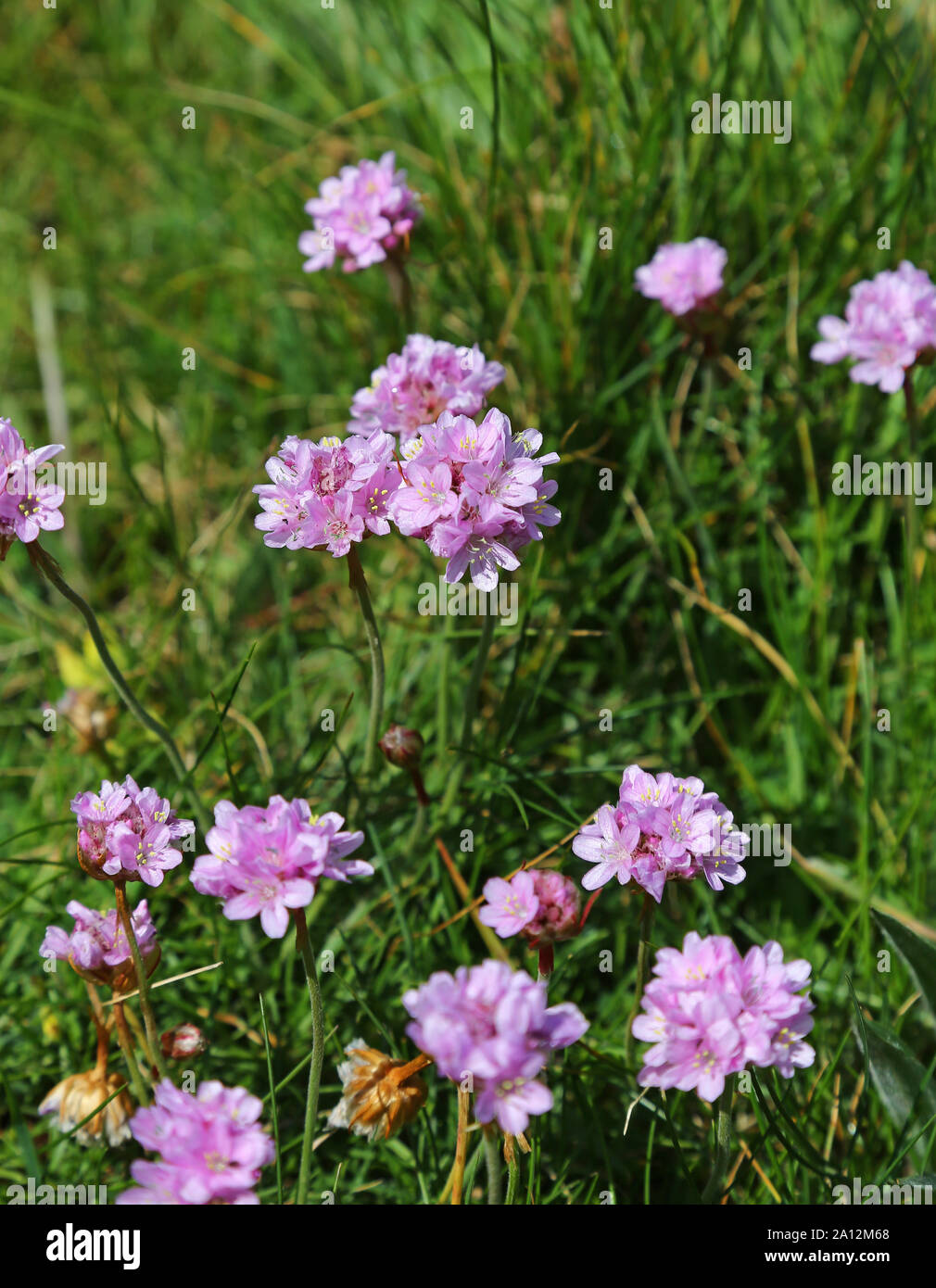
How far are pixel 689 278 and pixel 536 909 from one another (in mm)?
1708

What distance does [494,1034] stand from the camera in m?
1.39

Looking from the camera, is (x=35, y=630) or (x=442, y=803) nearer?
(x=442, y=803)

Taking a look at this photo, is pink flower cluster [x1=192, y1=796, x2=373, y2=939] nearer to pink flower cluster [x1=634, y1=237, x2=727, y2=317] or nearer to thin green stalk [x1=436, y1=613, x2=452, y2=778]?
thin green stalk [x1=436, y1=613, x2=452, y2=778]

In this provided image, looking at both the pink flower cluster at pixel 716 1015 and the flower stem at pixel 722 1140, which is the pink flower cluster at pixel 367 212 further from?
the flower stem at pixel 722 1140

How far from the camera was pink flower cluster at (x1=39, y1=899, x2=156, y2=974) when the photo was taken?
71.5 inches

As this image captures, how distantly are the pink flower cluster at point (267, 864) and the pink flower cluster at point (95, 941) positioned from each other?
317mm

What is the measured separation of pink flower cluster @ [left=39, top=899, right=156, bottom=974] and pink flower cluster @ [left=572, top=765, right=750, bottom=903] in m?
0.78

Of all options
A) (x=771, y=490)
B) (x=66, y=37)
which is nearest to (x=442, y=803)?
(x=771, y=490)

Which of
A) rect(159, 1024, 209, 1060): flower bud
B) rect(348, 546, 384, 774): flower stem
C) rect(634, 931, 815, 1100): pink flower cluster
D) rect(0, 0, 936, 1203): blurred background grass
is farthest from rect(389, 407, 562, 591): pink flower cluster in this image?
rect(159, 1024, 209, 1060): flower bud

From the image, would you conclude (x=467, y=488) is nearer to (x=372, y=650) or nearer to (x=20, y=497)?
(x=372, y=650)
